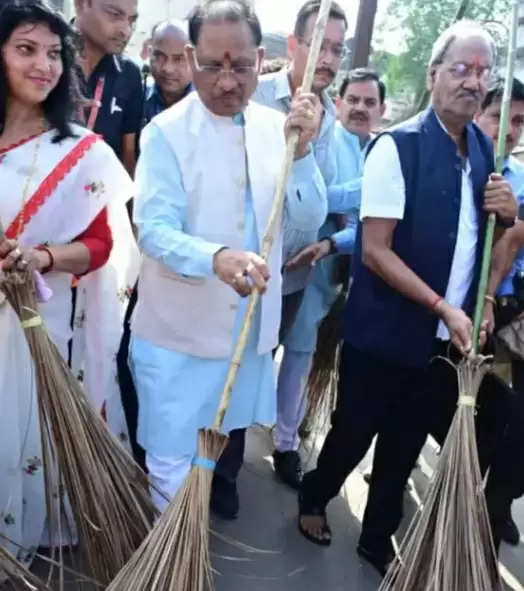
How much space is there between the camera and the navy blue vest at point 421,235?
6.93 ft

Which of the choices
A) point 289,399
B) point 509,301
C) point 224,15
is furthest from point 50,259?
point 509,301

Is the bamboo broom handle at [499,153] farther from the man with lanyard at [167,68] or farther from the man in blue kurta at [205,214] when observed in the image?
the man with lanyard at [167,68]

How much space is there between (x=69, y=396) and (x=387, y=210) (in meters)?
0.99

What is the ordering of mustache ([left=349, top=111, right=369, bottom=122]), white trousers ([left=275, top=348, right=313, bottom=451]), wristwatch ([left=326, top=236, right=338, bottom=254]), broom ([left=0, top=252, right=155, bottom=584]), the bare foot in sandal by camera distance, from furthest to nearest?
mustache ([left=349, top=111, right=369, bottom=122]) < white trousers ([left=275, top=348, right=313, bottom=451]) < wristwatch ([left=326, top=236, right=338, bottom=254]) < the bare foot in sandal < broom ([left=0, top=252, right=155, bottom=584])

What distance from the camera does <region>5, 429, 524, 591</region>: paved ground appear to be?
240 cm

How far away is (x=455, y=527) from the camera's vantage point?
1863mm

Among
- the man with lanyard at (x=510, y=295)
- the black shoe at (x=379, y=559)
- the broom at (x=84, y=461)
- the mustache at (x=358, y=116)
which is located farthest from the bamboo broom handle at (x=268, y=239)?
the mustache at (x=358, y=116)

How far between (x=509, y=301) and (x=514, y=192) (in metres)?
0.37

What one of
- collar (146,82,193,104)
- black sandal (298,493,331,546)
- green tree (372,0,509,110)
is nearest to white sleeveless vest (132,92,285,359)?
black sandal (298,493,331,546)

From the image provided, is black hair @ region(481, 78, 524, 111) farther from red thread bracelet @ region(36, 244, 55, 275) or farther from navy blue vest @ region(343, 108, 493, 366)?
red thread bracelet @ region(36, 244, 55, 275)

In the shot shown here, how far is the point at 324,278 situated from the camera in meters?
2.95

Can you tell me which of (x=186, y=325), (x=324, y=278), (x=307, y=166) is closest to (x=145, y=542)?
(x=186, y=325)

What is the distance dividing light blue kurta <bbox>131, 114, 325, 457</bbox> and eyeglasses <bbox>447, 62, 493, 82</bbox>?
1.53 feet

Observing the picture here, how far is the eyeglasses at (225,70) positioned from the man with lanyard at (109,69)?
0.79 m
